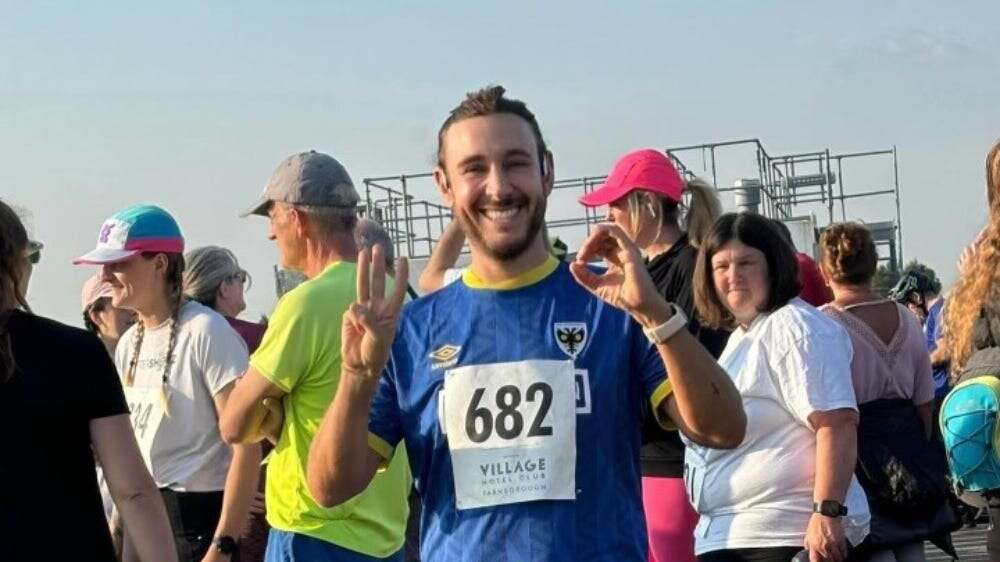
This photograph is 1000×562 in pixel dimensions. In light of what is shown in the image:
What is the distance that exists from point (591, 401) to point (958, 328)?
1.52 m

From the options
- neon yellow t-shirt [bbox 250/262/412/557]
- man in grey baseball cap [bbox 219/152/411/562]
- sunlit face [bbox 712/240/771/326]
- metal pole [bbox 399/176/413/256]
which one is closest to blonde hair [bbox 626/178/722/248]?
sunlit face [bbox 712/240/771/326]

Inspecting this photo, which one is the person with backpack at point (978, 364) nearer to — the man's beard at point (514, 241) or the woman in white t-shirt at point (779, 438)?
the woman in white t-shirt at point (779, 438)

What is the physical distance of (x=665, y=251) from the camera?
6.09 m

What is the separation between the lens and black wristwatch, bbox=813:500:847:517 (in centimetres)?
506

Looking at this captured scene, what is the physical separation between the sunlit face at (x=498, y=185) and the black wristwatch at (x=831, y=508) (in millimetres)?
1911

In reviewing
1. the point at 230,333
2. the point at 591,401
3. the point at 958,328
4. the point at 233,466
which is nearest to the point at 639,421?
the point at 591,401

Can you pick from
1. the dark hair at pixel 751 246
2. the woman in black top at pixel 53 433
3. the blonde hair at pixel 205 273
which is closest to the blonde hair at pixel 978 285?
the dark hair at pixel 751 246

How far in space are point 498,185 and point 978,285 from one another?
1.61 meters

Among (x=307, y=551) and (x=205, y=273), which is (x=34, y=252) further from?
(x=205, y=273)

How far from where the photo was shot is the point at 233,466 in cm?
557

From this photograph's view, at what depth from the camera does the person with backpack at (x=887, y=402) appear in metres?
5.67

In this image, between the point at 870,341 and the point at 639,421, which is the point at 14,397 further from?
the point at 870,341

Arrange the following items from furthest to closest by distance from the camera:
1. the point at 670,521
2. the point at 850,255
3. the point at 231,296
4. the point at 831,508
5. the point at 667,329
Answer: the point at 231,296
the point at 850,255
the point at 670,521
the point at 831,508
the point at 667,329

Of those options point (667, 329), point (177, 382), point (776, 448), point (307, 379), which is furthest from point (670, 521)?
point (667, 329)
